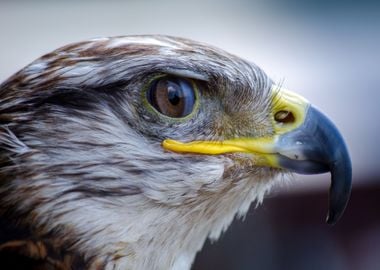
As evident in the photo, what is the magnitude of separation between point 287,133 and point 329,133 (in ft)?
0.37

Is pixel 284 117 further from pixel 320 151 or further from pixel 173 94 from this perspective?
pixel 173 94

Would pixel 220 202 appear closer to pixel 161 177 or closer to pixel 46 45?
pixel 161 177

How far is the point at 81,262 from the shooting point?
2412 mm

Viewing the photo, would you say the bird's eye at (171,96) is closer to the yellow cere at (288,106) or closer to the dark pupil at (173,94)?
the dark pupil at (173,94)

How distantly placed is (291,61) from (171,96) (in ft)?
13.8

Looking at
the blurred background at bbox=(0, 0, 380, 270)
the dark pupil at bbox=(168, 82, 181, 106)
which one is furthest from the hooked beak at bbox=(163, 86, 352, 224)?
the blurred background at bbox=(0, 0, 380, 270)

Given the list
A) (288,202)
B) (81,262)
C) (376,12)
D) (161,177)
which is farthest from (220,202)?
(376,12)

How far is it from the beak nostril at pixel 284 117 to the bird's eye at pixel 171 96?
0.25 meters

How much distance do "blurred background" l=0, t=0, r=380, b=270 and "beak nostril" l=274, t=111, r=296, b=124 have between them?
2.39 metres

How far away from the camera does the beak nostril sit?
8.55 feet

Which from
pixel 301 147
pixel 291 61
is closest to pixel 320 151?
pixel 301 147

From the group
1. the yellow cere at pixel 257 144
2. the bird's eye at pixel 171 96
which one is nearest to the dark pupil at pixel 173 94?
the bird's eye at pixel 171 96

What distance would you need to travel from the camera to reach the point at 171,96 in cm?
251

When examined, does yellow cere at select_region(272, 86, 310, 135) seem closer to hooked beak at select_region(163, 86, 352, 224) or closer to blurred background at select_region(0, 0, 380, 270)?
hooked beak at select_region(163, 86, 352, 224)
